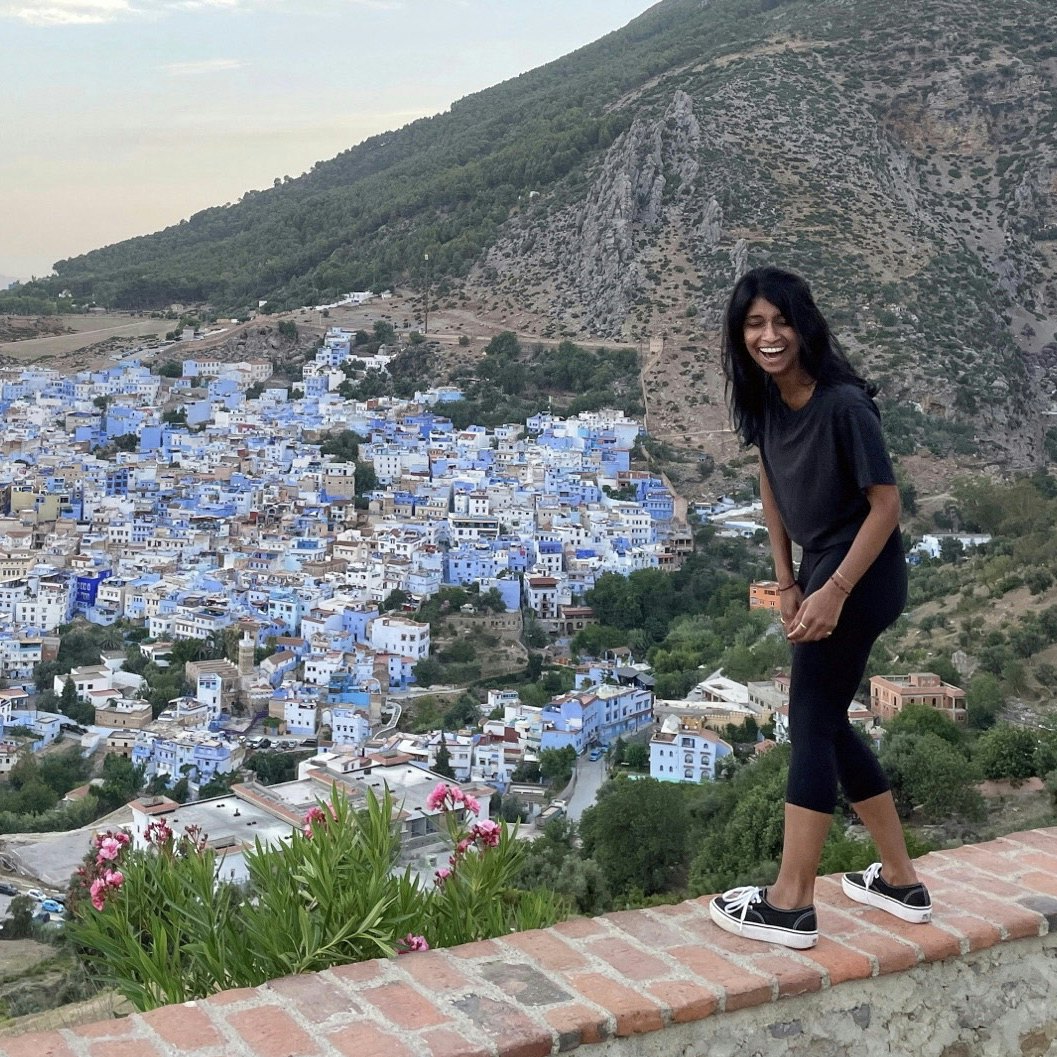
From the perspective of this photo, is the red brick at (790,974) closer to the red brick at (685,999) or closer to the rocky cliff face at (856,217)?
the red brick at (685,999)

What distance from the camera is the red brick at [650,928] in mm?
1770

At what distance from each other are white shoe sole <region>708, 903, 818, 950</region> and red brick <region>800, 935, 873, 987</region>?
13 mm

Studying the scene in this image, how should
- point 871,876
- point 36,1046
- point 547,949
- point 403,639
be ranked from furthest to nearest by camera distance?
point 403,639 → point 871,876 → point 547,949 → point 36,1046

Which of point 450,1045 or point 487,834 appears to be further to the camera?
point 487,834

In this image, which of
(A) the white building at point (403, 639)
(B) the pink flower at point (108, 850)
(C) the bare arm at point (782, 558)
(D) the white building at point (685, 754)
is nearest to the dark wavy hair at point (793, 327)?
(C) the bare arm at point (782, 558)

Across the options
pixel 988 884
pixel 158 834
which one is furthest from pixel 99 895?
pixel 988 884

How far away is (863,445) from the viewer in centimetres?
175

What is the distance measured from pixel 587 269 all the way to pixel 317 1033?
32237 mm

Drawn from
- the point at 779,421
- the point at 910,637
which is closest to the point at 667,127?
the point at 910,637

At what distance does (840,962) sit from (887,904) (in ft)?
0.67

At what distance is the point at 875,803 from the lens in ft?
6.35

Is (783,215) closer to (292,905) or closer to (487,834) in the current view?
(487,834)

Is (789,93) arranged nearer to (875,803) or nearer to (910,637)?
(910,637)

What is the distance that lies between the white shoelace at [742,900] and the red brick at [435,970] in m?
0.41
